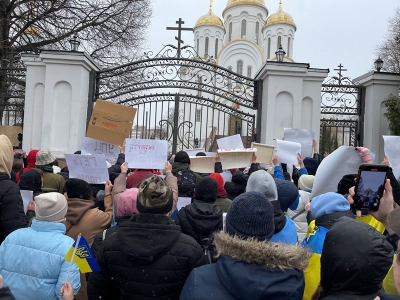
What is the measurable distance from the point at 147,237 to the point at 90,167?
108 inches

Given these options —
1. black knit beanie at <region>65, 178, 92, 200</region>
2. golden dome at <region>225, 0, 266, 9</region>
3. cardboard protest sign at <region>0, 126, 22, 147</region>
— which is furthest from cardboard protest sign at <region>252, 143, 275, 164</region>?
golden dome at <region>225, 0, 266, 9</region>

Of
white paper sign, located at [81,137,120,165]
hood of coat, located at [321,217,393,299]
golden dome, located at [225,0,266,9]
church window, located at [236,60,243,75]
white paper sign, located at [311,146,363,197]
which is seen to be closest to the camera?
hood of coat, located at [321,217,393,299]

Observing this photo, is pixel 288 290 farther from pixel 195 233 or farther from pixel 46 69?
pixel 46 69

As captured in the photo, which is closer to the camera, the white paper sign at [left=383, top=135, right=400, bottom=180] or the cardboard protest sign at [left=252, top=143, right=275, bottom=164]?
the white paper sign at [left=383, top=135, right=400, bottom=180]

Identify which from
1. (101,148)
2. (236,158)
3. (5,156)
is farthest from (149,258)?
(101,148)

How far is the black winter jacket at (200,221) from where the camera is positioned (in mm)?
3506

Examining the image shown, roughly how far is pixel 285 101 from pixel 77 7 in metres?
9.91

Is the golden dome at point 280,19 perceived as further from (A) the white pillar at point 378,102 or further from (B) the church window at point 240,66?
(A) the white pillar at point 378,102

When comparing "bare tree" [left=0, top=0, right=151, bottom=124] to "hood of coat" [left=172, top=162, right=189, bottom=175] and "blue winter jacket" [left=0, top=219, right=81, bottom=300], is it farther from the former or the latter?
"blue winter jacket" [left=0, top=219, right=81, bottom=300]

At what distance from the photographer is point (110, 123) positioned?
22.2 feet

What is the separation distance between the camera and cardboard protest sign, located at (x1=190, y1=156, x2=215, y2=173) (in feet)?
20.7

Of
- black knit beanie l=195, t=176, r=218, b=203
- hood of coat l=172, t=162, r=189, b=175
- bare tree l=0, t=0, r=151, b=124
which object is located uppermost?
bare tree l=0, t=0, r=151, b=124

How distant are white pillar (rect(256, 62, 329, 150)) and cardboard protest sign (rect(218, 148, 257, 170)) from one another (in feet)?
11.4

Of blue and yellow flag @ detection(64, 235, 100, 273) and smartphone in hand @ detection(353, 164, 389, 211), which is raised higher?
smartphone in hand @ detection(353, 164, 389, 211)
